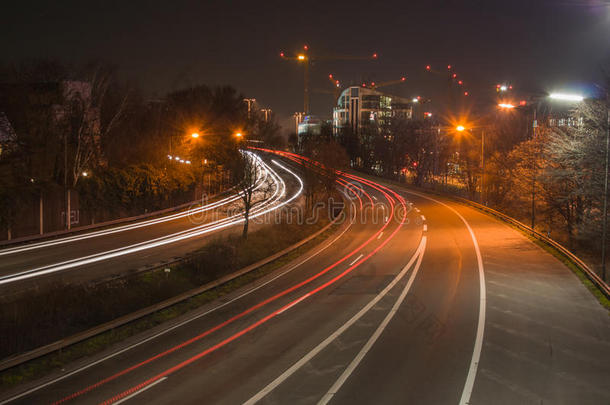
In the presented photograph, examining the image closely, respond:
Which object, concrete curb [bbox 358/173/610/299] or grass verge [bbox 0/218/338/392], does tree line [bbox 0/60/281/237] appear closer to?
grass verge [bbox 0/218/338/392]

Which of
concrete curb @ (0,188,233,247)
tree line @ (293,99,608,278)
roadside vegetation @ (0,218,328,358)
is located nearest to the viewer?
roadside vegetation @ (0,218,328,358)

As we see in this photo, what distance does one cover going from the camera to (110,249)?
80.9 feet

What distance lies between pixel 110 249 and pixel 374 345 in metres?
17.8

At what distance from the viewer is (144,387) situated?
29.9 feet

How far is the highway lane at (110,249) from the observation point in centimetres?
1984

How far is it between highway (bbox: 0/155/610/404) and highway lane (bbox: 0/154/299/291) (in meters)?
7.04

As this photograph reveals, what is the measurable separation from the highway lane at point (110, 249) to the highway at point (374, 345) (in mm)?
7044

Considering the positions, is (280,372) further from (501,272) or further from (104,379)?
(501,272)

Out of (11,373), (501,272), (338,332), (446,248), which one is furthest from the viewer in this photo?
(446,248)

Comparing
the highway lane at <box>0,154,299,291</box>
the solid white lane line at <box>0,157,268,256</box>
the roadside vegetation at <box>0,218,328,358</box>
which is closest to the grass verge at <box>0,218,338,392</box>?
the roadside vegetation at <box>0,218,328,358</box>

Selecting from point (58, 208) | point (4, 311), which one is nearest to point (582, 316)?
point (4, 311)

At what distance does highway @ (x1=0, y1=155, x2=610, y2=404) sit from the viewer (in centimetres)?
888

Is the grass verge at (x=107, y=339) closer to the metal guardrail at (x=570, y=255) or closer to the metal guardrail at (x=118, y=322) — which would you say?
the metal guardrail at (x=118, y=322)

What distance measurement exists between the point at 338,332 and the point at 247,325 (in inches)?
102
